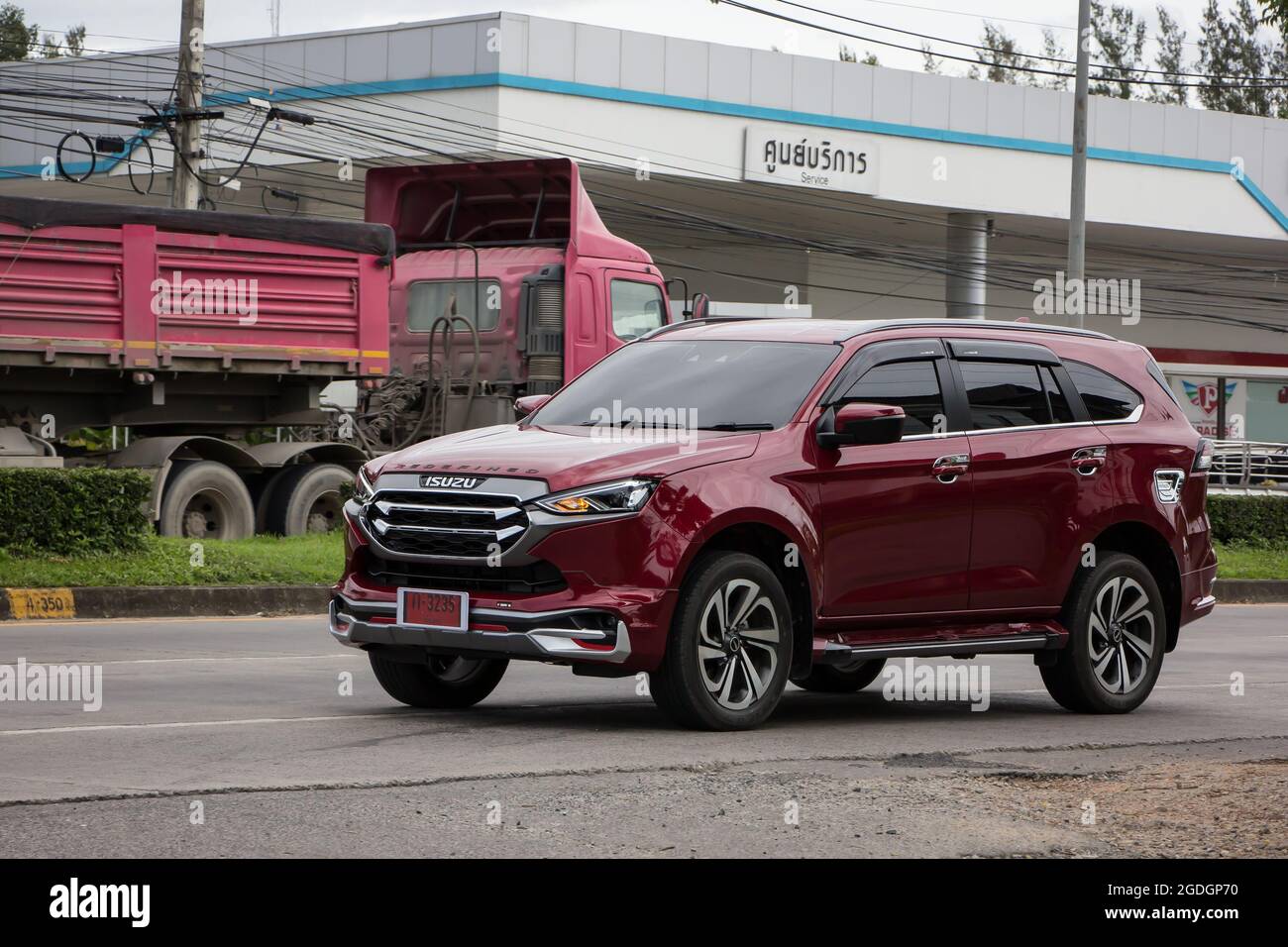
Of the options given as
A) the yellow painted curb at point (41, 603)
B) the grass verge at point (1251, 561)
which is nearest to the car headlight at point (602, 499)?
the yellow painted curb at point (41, 603)

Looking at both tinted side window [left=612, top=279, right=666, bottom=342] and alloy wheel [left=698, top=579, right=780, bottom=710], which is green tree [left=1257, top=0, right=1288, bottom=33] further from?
tinted side window [left=612, top=279, right=666, bottom=342]

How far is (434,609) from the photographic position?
27.8 feet

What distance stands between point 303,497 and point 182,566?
333cm

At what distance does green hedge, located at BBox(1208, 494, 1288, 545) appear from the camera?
26797 millimetres

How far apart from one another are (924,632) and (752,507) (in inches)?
52.8

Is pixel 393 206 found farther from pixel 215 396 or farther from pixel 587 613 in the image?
pixel 587 613

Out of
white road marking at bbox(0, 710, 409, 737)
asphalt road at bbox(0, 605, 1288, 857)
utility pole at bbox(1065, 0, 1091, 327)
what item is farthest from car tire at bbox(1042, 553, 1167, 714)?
utility pole at bbox(1065, 0, 1091, 327)

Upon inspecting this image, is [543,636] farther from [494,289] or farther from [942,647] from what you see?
[494,289]

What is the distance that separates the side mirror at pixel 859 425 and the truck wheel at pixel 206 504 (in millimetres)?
10504

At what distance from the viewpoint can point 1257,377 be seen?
5212 cm

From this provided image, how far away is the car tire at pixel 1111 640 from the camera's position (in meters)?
10.1

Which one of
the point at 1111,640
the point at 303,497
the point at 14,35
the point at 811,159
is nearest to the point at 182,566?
the point at 303,497

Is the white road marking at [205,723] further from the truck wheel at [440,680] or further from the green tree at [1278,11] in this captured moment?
the green tree at [1278,11]

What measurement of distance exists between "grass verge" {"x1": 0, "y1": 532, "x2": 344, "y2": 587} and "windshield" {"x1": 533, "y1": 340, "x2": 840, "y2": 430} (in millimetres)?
6791
